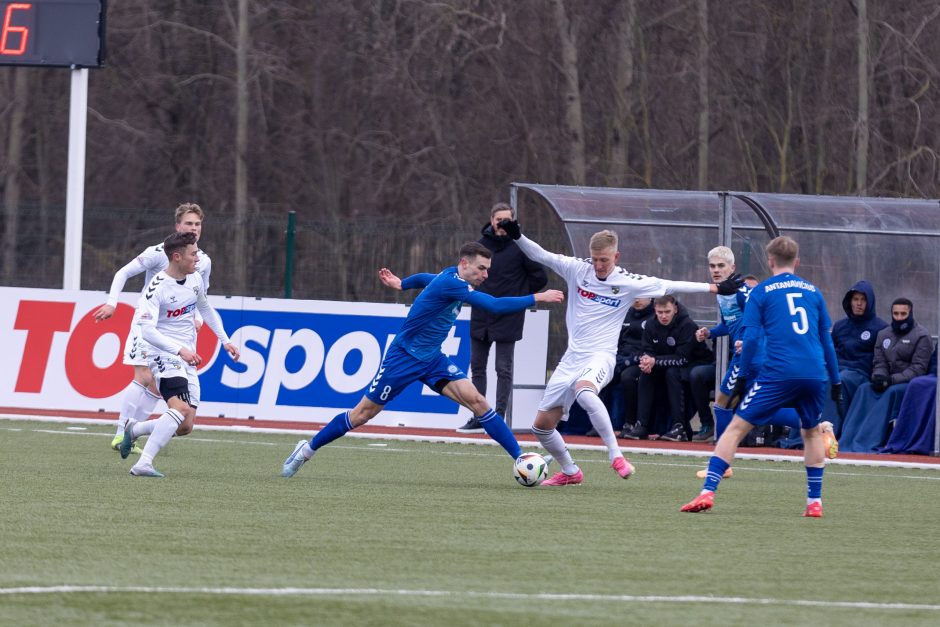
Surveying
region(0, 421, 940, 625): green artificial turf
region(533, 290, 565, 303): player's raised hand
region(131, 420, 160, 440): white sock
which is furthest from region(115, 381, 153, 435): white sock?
region(533, 290, 565, 303): player's raised hand

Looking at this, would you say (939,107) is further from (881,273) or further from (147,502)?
(147,502)

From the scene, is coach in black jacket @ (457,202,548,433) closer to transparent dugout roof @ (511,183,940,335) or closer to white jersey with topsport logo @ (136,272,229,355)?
transparent dugout roof @ (511,183,940,335)

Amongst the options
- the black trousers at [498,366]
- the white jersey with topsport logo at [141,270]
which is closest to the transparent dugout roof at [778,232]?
the black trousers at [498,366]

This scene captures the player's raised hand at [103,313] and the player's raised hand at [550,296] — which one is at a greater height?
the player's raised hand at [550,296]

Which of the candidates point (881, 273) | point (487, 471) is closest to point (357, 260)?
point (881, 273)

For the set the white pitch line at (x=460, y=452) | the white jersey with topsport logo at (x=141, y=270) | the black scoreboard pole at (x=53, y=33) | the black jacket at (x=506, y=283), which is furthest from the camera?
the black scoreboard pole at (x=53, y=33)

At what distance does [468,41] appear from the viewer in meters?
34.5

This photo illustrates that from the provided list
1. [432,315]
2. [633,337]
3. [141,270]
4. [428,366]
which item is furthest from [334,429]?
[633,337]

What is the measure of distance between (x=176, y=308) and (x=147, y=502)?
2710 millimetres

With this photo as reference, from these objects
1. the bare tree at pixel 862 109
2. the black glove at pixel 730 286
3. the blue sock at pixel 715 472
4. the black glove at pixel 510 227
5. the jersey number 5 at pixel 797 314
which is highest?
the bare tree at pixel 862 109

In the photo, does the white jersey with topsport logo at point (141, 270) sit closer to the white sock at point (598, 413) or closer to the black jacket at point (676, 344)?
the white sock at point (598, 413)

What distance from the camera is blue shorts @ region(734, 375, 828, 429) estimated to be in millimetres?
9797

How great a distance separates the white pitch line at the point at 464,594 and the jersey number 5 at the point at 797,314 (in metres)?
3.43

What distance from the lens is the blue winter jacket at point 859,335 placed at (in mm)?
16188
